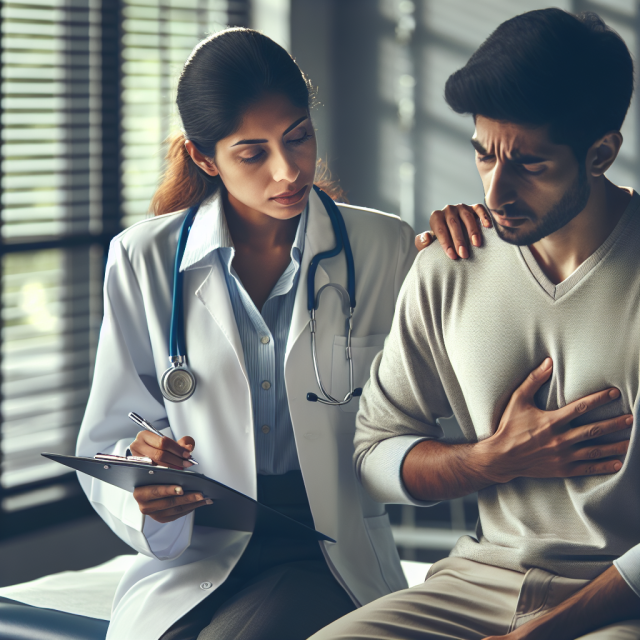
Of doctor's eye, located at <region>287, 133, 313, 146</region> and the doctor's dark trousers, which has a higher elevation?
doctor's eye, located at <region>287, 133, 313, 146</region>

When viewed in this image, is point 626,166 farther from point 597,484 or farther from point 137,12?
point 597,484

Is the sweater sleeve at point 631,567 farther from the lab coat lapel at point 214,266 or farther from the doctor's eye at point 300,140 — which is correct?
the doctor's eye at point 300,140

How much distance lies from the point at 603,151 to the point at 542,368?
0.30m

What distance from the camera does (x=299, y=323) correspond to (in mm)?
1438

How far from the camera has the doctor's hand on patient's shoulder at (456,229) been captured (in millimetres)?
1262

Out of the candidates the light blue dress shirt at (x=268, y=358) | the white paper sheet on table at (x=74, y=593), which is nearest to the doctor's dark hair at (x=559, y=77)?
the light blue dress shirt at (x=268, y=358)

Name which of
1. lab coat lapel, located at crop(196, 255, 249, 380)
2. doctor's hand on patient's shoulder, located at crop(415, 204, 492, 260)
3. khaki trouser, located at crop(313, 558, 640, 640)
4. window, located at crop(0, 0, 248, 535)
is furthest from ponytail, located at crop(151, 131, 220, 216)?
window, located at crop(0, 0, 248, 535)

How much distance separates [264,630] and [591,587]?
486 millimetres

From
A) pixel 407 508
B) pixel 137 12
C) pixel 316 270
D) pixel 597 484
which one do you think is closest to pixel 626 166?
pixel 407 508

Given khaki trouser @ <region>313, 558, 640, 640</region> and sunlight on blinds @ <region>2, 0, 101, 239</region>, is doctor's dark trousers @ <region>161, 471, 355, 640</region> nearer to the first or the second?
khaki trouser @ <region>313, 558, 640, 640</region>

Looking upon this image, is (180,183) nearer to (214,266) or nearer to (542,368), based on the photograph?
(214,266)

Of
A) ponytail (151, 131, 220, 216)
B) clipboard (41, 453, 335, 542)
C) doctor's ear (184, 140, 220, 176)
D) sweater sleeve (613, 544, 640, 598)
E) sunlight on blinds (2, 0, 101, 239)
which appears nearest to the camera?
sweater sleeve (613, 544, 640, 598)

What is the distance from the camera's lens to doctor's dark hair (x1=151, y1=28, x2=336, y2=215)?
1.36 m

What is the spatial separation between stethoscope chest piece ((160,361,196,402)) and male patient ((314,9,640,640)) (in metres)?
0.37
